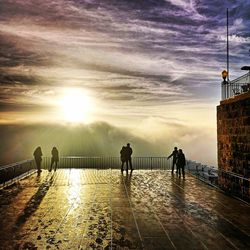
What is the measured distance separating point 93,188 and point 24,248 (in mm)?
8844

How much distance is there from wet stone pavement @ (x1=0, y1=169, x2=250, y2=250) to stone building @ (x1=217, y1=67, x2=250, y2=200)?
1.15 m

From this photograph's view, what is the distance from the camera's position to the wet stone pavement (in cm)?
833

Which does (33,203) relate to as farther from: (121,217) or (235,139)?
(235,139)

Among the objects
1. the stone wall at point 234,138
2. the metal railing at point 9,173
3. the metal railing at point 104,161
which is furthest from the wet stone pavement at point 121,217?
the metal railing at point 104,161

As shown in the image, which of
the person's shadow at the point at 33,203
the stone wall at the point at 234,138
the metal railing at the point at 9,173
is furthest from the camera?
the metal railing at the point at 9,173

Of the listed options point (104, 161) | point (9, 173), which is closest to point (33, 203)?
point (9, 173)

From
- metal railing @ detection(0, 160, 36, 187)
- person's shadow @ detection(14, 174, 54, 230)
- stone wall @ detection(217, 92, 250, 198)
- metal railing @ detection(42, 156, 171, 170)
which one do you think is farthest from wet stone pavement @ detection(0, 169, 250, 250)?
metal railing @ detection(42, 156, 171, 170)

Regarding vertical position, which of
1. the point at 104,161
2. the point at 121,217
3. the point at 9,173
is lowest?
the point at 121,217

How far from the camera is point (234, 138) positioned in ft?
52.1

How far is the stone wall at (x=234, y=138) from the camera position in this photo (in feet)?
47.2

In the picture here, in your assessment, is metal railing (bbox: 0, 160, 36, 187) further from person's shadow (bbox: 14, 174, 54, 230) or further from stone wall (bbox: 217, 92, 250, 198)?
stone wall (bbox: 217, 92, 250, 198)

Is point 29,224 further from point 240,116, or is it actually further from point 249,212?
point 240,116

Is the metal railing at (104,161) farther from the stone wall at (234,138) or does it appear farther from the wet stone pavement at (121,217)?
the wet stone pavement at (121,217)

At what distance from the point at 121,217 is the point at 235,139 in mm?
8032
